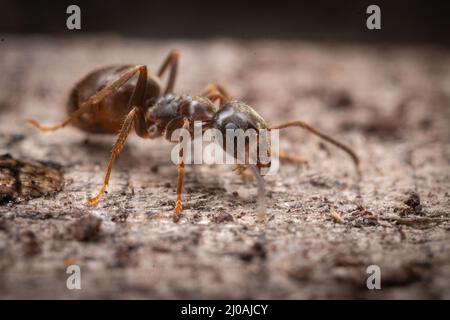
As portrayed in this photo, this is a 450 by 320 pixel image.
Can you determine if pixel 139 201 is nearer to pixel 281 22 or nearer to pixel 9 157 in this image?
pixel 9 157

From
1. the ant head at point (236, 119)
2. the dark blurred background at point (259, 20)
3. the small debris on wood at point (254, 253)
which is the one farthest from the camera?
the dark blurred background at point (259, 20)

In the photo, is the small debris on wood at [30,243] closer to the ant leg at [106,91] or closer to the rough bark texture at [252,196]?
the rough bark texture at [252,196]

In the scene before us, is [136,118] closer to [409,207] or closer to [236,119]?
[236,119]

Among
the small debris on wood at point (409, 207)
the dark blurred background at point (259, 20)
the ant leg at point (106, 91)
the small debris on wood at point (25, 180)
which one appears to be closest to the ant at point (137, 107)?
the ant leg at point (106, 91)

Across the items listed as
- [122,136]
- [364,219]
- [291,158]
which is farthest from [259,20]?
[364,219]

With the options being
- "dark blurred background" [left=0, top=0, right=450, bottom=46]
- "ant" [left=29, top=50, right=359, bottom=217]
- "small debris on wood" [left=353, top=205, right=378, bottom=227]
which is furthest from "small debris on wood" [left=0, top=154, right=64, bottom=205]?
"dark blurred background" [left=0, top=0, right=450, bottom=46]

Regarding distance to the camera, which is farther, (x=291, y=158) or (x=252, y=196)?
(x=291, y=158)
